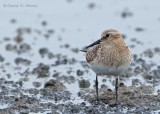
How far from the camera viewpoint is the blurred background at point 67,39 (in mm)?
15992

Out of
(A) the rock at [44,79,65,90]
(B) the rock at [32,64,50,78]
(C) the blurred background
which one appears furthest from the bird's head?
(B) the rock at [32,64,50,78]

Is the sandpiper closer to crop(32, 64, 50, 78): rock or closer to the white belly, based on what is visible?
the white belly

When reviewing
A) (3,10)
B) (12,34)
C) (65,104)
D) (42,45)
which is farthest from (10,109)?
(3,10)

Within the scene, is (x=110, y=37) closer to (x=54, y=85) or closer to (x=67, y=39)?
(x=54, y=85)

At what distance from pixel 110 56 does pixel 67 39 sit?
841 centimetres

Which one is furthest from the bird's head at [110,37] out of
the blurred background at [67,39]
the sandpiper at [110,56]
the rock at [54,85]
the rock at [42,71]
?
the rock at [42,71]

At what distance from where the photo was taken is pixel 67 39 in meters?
21.8

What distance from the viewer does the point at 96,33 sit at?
2284 centimetres

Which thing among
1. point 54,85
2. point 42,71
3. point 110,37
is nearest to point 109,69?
point 110,37

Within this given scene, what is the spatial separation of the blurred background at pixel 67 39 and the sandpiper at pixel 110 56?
0.94 metres

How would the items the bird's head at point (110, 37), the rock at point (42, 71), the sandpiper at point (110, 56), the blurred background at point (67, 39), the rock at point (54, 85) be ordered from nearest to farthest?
the sandpiper at point (110, 56) < the bird's head at point (110, 37) < the rock at point (54, 85) < the blurred background at point (67, 39) < the rock at point (42, 71)

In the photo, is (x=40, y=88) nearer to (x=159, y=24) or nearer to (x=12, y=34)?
(x=12, y=34)

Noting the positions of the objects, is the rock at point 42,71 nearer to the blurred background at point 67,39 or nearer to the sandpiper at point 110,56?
the blurred background at point 67,39

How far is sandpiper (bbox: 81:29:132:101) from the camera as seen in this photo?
13477mm
